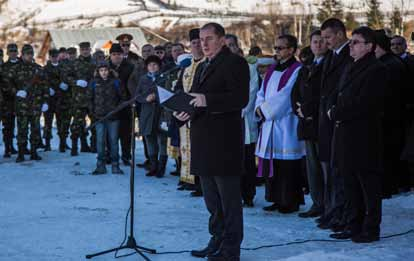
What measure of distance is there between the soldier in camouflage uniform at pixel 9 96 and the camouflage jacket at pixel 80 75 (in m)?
1.06

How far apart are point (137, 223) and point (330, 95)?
2.29 metres

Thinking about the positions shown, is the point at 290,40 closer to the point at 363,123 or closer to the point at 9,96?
the point at 363,123

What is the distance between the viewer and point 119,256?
6.05 m

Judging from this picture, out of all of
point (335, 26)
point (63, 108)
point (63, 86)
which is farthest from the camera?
point (63, 108)

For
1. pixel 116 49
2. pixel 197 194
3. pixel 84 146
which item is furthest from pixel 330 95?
pixel 84 146

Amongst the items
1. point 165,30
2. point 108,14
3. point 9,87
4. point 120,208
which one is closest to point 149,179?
point 120,208

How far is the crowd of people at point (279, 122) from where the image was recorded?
5.70 m

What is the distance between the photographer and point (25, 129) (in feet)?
41.2

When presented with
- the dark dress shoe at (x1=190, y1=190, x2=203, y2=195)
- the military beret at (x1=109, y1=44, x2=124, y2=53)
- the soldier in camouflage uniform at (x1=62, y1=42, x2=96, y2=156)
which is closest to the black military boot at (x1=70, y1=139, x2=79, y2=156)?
the soldier in camouflage uniform at (x1=62, y1=42, x2=96, y2=156)

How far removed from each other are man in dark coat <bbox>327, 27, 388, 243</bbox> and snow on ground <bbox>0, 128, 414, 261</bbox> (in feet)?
1.23

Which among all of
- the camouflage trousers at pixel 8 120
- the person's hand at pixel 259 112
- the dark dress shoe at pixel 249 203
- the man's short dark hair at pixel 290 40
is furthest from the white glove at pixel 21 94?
the man's short dark hair at pixel 290 40

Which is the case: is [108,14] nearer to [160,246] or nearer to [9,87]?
[9,87]

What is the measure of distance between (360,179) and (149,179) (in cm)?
479

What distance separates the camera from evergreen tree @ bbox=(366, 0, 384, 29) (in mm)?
43688
